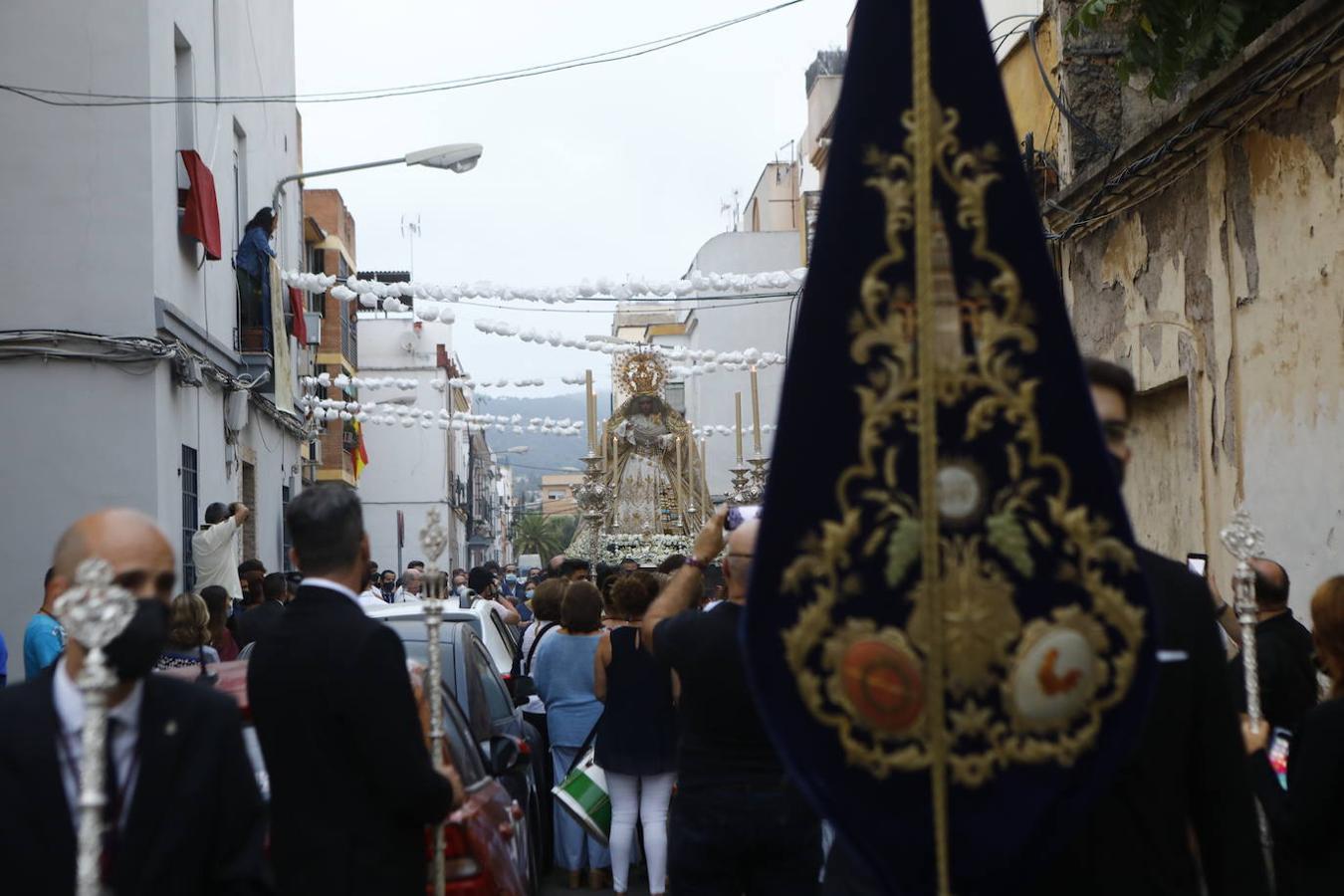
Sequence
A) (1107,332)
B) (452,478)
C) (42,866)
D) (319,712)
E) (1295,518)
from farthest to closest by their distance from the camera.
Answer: (452,478)
(1107,332)
(1295,518)
(319,712)
(42,866)

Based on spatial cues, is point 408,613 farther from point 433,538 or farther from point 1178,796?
point 1178,796

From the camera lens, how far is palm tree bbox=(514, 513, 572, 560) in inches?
4525

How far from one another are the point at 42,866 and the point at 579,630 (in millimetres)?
7229

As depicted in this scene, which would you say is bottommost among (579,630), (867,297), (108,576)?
(579,630)

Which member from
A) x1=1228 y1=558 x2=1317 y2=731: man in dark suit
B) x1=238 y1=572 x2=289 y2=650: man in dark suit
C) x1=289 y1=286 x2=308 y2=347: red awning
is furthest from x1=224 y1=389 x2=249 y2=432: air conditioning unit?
x1=1228 y1=558 x2=1317 y2=731: man in dark suit

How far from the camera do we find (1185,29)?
11.2m

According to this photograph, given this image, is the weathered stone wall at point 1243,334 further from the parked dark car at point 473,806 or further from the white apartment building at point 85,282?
the white apartment building at point 85,282

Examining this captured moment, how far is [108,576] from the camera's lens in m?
3.31

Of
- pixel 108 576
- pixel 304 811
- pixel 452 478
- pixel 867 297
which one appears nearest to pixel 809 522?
pixel 867 297

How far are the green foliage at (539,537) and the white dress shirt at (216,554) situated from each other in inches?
3749

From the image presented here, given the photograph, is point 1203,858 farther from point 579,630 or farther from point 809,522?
point 579,630

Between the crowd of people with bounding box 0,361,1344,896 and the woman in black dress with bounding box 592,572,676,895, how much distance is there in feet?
9.87

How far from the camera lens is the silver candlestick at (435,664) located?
523cm

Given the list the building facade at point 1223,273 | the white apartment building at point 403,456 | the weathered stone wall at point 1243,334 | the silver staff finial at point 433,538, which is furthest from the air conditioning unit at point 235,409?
the white apartment building at point 403,456
